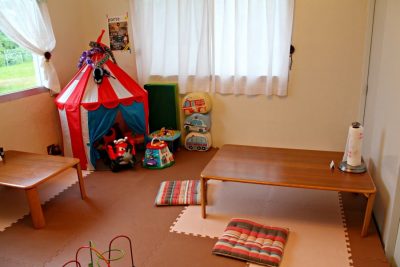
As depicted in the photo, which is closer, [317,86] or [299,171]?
[299,171]

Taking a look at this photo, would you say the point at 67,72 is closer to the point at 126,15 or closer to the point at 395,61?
the point at 126,15

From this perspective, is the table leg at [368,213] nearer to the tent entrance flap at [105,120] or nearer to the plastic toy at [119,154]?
the plastic toy at [119,154]

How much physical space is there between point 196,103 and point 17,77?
201 cm

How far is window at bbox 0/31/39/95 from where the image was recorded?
3283mm

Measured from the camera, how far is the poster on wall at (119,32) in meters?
4.03

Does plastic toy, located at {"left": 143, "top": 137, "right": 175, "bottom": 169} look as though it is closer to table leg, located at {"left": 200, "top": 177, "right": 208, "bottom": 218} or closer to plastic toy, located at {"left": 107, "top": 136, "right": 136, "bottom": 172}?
plastic toy, located at {"left": 107, "top": 136, "right": 136, "bottom": 172}

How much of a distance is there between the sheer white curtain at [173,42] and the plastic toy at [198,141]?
58 cm

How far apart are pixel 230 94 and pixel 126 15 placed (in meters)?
1.65

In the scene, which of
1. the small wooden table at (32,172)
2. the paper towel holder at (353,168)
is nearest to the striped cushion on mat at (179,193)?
the small wooden table at (32,172)

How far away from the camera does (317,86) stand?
3.52 m

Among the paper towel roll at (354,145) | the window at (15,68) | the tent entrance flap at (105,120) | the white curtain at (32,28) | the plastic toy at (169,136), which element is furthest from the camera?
the plastic toy at (169,136)

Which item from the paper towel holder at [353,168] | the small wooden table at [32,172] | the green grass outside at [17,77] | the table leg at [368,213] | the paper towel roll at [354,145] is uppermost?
the green grass outside at [17,77]

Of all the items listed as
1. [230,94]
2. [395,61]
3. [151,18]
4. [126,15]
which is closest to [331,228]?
[395,61]

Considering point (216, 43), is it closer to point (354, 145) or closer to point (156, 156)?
point (156, 156)
